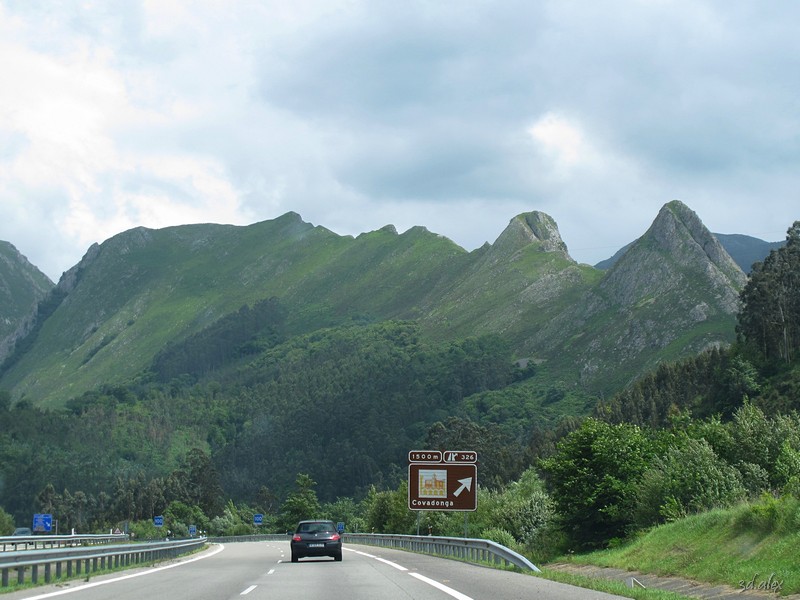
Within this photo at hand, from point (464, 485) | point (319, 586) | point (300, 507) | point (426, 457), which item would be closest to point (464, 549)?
point (464, 485)

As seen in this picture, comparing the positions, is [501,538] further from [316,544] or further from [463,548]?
[316,544]

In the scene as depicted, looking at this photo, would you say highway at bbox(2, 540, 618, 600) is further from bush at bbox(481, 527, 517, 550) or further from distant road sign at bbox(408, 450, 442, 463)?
distant road sign at bbox(408, 450, 442, 463)

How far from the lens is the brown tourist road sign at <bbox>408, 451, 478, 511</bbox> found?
43500mm

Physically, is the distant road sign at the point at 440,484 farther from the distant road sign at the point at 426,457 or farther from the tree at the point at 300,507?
the tree at the point at 300,507

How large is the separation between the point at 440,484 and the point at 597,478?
29.4 feet

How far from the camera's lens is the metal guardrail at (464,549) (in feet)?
91.1

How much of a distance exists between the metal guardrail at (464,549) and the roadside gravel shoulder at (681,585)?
2.13 m

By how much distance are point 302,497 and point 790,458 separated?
553ft

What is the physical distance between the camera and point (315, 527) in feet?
124

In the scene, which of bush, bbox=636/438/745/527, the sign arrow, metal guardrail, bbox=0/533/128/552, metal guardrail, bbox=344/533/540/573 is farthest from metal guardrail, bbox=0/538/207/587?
bush, bbox=636/438/745/527

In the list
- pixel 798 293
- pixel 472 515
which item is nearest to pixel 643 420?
pixel 798 293

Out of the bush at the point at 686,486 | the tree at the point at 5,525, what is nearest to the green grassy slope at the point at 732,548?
the bush at the point at 686,486

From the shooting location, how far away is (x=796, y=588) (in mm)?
16422

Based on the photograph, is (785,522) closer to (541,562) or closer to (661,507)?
(661,507)
